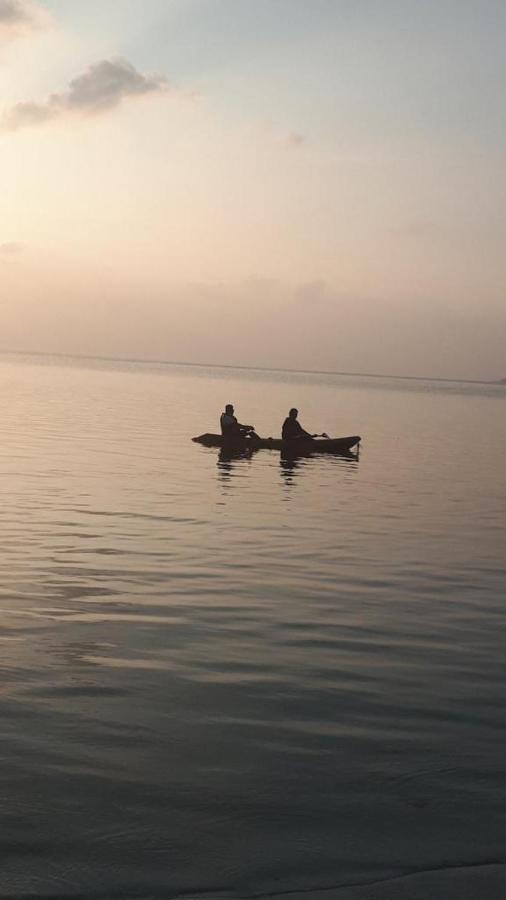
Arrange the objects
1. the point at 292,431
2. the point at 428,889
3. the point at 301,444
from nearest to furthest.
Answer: the point at 428,889, the point at 292,431, the point at 301,444

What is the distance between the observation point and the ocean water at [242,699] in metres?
5.64

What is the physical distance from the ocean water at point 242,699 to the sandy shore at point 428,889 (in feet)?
0.45

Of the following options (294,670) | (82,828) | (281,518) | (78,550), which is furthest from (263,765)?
(281,518)

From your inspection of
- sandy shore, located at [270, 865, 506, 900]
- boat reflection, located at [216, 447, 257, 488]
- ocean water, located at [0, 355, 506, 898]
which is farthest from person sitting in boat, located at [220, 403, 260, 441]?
sandy shore, located at [270, 865, 506, 900]

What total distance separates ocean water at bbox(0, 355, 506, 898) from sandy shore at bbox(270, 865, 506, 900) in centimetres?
14

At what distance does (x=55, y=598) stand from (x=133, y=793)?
6.00 metres

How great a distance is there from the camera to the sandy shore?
5.04 meters

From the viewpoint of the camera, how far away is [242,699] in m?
8.53

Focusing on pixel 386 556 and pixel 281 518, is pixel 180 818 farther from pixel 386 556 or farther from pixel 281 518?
pixel 281 518

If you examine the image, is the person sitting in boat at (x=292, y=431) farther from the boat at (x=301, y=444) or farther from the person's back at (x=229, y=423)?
the person's back at (x=229, y=423)

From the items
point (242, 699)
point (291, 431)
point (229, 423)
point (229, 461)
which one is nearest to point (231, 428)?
point (229, 423)

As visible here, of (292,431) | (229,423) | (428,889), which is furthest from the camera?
(229,423)

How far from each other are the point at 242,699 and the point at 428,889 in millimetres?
3596

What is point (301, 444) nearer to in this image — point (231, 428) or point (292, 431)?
point (292, 431)
